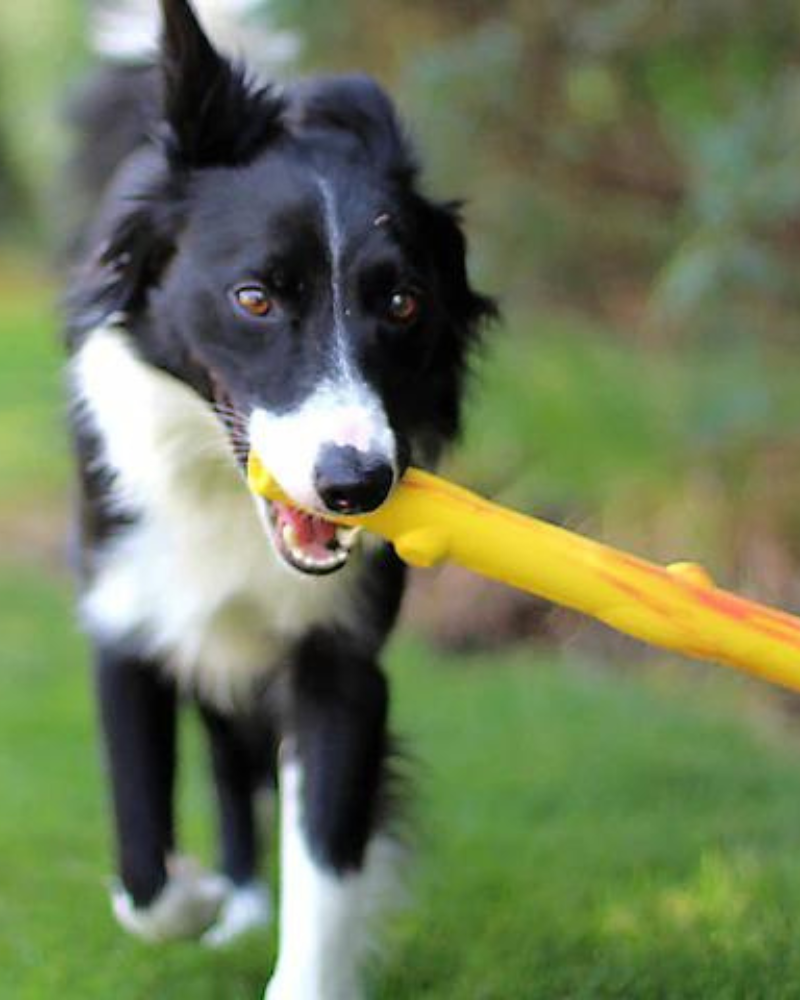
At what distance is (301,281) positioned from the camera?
3621mm

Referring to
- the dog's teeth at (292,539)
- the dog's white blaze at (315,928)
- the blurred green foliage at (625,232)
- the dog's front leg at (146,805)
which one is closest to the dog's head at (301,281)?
the dog's teeth at (292,539)

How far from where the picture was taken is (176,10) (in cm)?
371

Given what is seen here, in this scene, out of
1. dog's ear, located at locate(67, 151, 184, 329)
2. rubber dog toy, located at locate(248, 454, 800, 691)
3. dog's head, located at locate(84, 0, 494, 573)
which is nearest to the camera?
rubber dog toy, located at locate(248, 454, 800, 691)

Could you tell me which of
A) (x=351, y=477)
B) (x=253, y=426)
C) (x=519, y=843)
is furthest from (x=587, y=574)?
(x=519, y=843)

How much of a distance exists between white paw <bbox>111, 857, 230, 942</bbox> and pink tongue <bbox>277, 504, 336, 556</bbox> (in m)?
0.99

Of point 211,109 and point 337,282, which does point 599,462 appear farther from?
point 337,282

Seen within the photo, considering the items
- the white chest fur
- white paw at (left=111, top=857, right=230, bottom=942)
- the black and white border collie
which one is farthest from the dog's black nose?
white paw at (left=111, top=857, right=230, bottom=942)

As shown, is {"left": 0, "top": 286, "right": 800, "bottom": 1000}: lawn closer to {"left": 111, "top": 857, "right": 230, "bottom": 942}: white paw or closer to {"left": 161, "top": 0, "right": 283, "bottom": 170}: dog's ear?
{"left": 111, "top": 857, "right": 230, "bottom": 942}: white paw

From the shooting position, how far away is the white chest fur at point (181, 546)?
3.95 metres

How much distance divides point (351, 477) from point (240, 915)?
1.89m

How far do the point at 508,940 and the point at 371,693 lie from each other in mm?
796

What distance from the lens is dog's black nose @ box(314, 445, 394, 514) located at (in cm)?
325

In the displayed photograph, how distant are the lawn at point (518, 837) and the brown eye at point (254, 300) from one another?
1.24 metres

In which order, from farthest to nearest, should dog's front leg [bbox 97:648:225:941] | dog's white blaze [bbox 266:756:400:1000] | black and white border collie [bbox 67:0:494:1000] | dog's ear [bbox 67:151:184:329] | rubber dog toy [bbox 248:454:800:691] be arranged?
1. dog's front leg [bbox 97:648:225:941]
2. dog's ear [bbox 67:151:184:329]
3. dog's white blaze [bbox 266:756:400:1000]
4. black and white border collie [bbox 67:0:494:1000]
5. rubber dog toy [bbox 248:454:800:691]
